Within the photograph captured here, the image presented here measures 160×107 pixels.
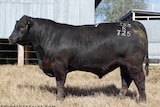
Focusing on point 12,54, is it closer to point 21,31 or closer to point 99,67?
point 21,31

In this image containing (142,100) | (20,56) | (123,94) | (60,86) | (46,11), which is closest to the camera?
(142,100)

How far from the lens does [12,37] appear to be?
23.5 feet

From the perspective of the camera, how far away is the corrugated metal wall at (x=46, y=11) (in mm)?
16469

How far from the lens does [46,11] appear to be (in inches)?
648

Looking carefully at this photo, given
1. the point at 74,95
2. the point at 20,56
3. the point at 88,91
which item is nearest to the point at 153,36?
the point at 20,56

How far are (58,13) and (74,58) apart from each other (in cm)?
976

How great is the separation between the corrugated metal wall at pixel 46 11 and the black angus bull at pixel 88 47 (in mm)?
9259

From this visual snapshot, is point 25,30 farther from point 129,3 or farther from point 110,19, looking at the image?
point 129,3

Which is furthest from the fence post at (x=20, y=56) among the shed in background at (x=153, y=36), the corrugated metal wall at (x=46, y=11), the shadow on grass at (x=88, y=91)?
the shed in background at (x=153, y=36)

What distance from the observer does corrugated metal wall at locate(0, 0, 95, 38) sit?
648 inches

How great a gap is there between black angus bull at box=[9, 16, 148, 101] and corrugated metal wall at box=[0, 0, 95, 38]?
9.26 metres

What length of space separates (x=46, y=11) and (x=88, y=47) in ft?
32.4

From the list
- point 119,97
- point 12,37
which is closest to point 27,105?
point 12,37

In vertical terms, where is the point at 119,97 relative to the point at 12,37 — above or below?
below
